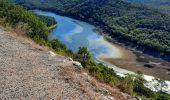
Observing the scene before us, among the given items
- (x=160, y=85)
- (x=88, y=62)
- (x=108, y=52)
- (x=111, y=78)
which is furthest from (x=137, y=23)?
(x=111, y=78)

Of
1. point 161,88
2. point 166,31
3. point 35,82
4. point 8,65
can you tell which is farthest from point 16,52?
point 166,31

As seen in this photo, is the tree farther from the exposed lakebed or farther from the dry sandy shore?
the dry sandy shore

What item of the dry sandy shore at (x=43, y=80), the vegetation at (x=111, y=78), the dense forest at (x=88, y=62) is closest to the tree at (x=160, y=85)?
the vegetation at (x=111, y=78)

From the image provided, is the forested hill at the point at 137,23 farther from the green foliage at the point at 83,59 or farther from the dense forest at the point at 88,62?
the green foliage at the point at 83,59

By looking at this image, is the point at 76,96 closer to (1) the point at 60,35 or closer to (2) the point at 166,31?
(1) the point at 60,35

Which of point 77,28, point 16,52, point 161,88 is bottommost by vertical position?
point 77,28

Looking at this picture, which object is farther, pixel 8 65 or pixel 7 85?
pixel 8 65
